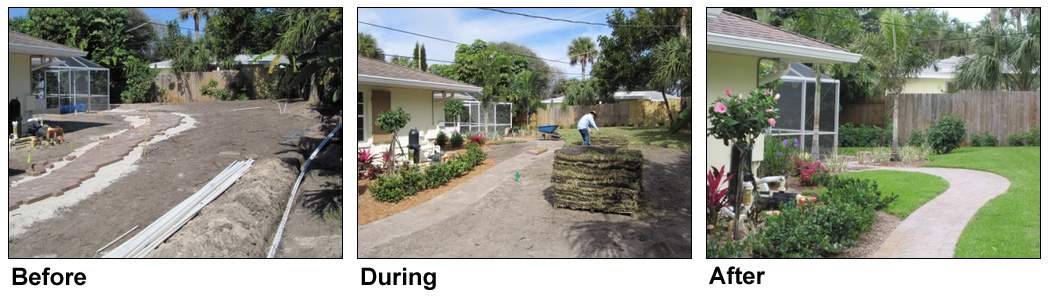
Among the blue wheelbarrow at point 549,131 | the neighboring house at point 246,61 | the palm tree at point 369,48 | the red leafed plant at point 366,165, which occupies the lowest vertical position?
the red leafed plant at point 366,165

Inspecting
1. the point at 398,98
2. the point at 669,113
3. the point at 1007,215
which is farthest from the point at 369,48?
the point at 1007,215

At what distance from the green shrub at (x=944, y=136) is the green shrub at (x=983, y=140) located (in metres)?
0.73

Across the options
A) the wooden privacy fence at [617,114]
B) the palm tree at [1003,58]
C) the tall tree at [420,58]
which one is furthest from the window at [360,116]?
the palm tree at [1003,58]

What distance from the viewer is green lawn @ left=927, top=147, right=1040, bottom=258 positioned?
5332 mm

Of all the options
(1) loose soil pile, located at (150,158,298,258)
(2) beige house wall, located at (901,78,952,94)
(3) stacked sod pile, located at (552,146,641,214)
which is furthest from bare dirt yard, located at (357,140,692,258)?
(2) beige house wall, located at (901,78,952,94)

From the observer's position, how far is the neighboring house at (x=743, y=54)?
4.95m

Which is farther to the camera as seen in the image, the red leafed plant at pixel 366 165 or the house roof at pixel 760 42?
the red leafed plant at pixel 366 165

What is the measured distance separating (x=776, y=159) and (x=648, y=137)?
3043mm

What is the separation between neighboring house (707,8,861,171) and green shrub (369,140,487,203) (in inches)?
125

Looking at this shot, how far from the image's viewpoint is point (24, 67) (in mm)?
4848

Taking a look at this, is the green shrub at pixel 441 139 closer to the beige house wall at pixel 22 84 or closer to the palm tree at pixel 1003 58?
the beige house wall at pixel 22 84

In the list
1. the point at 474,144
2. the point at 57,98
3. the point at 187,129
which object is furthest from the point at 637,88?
the point at 57,98

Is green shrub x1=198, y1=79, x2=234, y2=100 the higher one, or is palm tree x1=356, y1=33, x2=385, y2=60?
palm tree x1=356, y1=33, x2=385, y2=60

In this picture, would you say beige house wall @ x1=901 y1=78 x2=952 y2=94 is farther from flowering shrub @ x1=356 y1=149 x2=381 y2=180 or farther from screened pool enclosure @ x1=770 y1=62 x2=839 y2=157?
flowering shrub @ x1=356 y1=149 x2=381 y2=180
